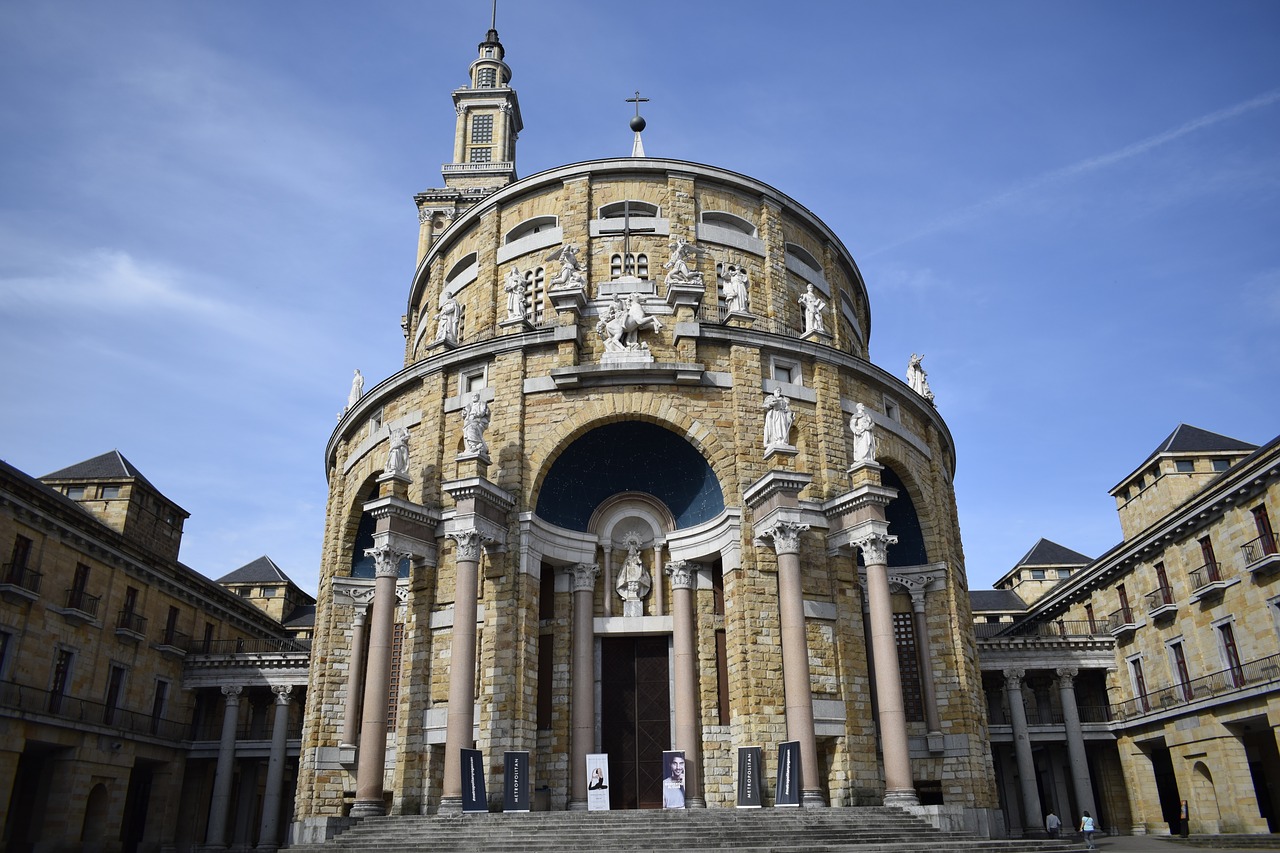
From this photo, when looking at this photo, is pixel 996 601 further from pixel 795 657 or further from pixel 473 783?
pixel 473 783

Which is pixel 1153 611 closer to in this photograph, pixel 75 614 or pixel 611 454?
pixel 611 454

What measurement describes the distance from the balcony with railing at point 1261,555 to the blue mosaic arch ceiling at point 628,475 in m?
18.1

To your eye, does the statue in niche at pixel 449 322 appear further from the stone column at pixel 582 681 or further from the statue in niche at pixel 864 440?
the statue in niche at pixel 864 440

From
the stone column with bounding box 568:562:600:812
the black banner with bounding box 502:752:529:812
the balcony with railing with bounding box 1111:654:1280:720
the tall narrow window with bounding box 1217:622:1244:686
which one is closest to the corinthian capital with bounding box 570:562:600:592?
the stone column with bounding box 568:562:600:812

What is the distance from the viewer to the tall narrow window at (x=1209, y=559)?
108 feet

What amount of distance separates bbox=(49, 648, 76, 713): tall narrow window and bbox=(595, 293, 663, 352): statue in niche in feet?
79.1

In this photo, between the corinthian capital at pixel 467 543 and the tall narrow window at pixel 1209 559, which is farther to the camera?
the tall narrow window at pixel 1209 559

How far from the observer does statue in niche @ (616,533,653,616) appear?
86.8 feet

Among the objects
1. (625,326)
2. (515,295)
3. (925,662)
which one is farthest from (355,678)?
(925,662)

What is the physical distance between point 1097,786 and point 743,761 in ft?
97.0

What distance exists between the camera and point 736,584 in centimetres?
2436

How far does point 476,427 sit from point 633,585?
662 centimetres

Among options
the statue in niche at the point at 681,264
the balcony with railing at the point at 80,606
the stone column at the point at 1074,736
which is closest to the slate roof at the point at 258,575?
the balcony with railing at the point at 80,606

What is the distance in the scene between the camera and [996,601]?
2212 inches
